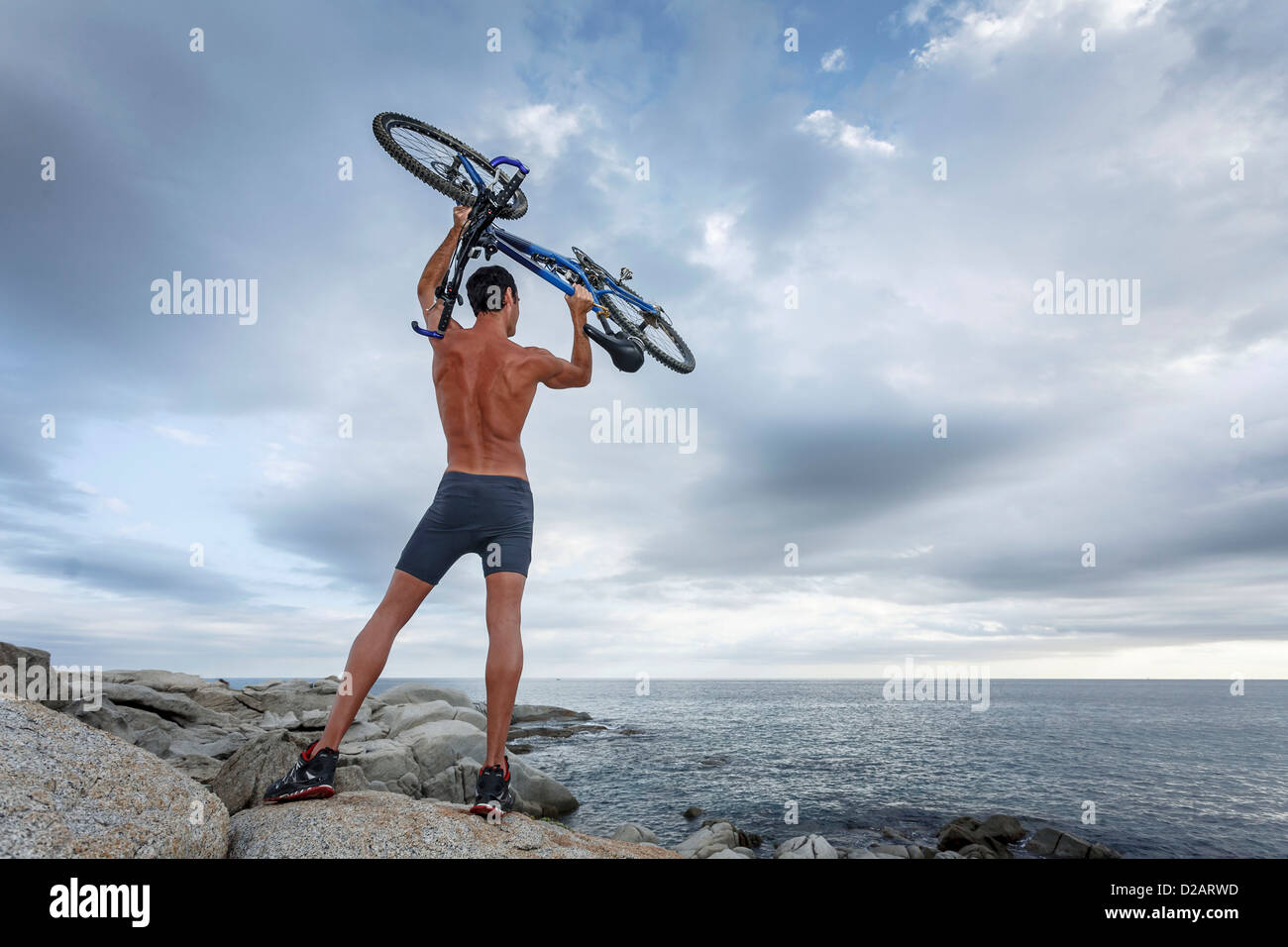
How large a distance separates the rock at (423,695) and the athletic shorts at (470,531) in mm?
21767

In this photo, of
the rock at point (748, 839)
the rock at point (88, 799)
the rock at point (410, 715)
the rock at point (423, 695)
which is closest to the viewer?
the rock at point (88, 799)

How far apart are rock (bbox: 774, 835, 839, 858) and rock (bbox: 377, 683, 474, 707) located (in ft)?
50.6

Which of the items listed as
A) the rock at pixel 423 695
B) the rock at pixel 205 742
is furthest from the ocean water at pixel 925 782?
the rock at pixel 205 742

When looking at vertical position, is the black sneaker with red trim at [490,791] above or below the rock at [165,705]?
above

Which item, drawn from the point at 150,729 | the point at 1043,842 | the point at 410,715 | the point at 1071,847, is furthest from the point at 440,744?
the point at 1071,847

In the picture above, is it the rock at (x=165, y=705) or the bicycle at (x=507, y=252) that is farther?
the rock at (x=165, y=705)

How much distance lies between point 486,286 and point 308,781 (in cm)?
372

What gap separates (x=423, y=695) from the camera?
24.7 meters

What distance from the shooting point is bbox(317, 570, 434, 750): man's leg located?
13.1 feet

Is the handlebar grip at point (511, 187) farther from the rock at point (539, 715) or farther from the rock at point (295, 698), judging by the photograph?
the rock at point (539, 715)

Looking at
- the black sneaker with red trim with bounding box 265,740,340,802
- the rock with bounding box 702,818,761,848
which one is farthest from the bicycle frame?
the rock with bounding box 702,818,761,848

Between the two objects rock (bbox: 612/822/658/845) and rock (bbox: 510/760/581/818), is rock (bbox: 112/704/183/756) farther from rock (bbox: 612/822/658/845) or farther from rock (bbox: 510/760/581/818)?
rock (bbox: 612/822/658/845)

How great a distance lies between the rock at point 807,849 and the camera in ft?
35.9
